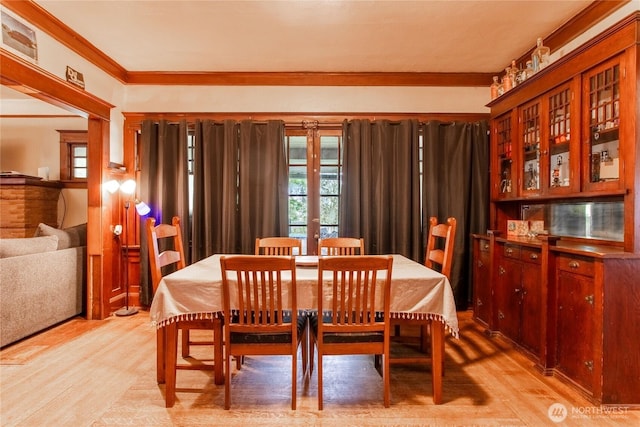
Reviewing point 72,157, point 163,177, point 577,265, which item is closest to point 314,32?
point 163,177

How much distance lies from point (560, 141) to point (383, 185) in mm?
1755

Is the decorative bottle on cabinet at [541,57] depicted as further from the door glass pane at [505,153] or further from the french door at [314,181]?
the french door at [314,181]

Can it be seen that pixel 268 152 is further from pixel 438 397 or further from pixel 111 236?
pixel 438 397

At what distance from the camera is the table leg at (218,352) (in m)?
2.24

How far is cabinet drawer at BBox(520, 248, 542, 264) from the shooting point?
2641 mm

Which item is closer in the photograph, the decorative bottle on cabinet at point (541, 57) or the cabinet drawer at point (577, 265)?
the cabinet drawer at point (577, 265)

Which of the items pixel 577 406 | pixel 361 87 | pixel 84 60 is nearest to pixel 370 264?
pixel 577 406

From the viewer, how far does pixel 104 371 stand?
100 inches

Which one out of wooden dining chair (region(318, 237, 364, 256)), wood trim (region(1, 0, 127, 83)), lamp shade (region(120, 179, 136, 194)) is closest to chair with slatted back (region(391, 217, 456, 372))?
wooden dining chair (region(318, 237, 364, 256))

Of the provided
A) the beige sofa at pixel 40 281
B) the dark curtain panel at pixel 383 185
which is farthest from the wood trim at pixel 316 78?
the beige sofa at pixel 40 281

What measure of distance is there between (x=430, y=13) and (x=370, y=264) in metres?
2.26

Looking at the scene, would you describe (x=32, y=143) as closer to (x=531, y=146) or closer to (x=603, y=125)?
(x=531, y=146)

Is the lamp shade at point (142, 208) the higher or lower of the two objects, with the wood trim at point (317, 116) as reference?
lower

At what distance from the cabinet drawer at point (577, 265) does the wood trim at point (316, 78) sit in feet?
8.42
